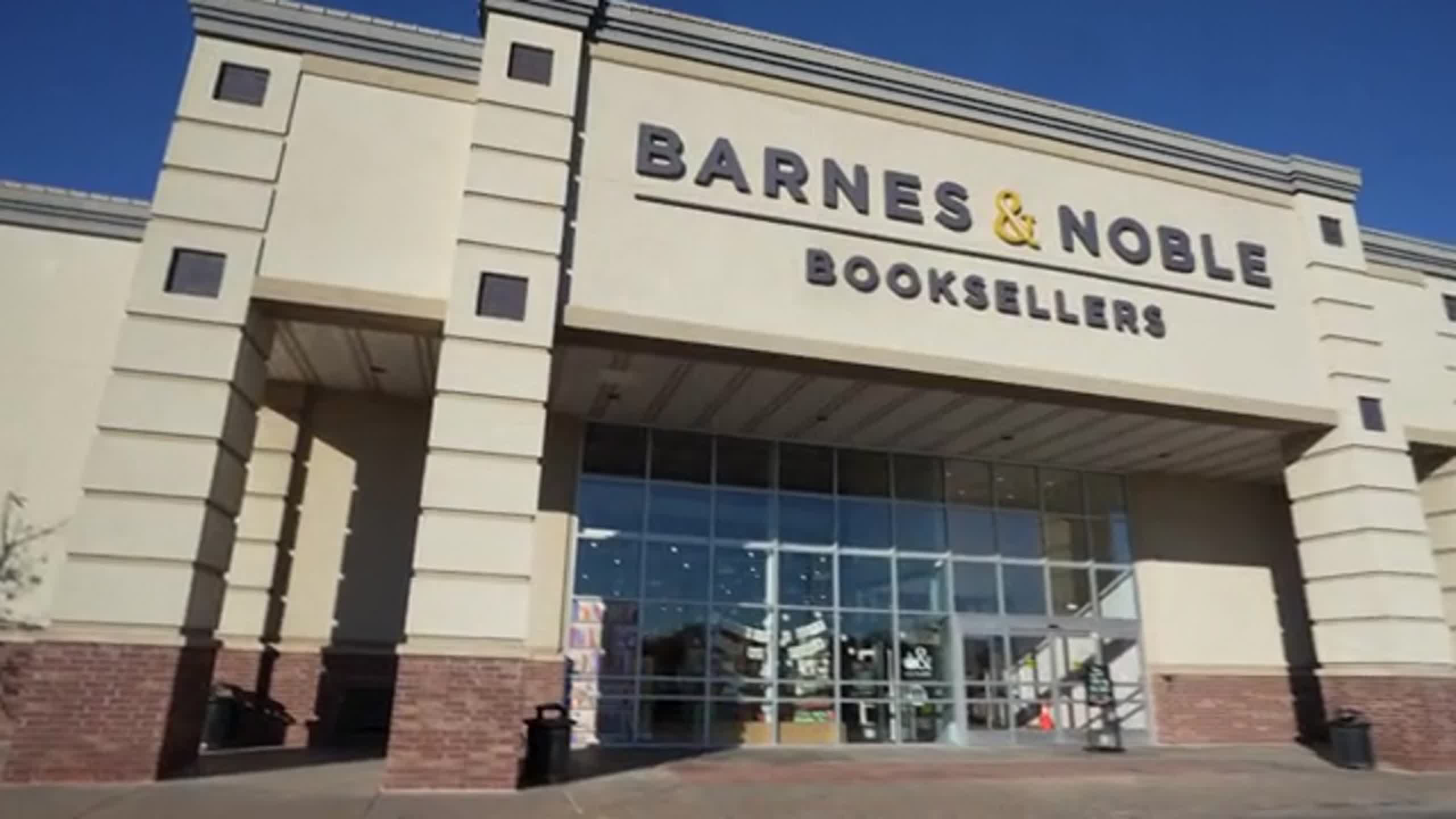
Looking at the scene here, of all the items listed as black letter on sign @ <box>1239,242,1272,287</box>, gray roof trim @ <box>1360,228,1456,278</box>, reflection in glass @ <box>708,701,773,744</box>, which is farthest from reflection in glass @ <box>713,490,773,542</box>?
gray roof trim @ <box>1360,228,1456,278</box>

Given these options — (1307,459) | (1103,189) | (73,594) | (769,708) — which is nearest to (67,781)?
(73,594)

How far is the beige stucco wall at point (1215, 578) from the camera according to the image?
18.2m

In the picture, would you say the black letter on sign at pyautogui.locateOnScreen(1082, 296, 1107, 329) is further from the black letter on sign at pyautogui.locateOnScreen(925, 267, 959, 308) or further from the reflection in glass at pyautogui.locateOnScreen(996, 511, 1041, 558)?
the reflection in glass at pyautogui.locateOnScreen(996, 511, 1041, 558)

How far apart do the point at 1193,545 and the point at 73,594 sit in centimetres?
1901

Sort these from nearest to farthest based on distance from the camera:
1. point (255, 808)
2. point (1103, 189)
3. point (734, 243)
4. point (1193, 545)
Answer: point (255, 808), point (734, 243), point (1103, 189), point (1193, 545)

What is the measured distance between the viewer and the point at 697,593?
15.8 meters

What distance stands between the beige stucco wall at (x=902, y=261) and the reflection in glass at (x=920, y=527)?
4.91 meters

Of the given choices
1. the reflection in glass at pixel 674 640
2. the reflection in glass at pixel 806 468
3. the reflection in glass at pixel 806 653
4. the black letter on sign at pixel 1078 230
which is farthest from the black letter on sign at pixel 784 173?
the reflection in glass at pixel 806 653

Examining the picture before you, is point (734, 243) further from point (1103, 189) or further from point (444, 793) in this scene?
point (444, 793)

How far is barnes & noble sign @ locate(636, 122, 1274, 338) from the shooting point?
12805mm

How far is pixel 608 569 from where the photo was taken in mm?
15453

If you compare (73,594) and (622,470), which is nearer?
(73,594)

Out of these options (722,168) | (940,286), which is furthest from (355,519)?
(940,286)

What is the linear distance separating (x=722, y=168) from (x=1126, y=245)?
6.73 m
